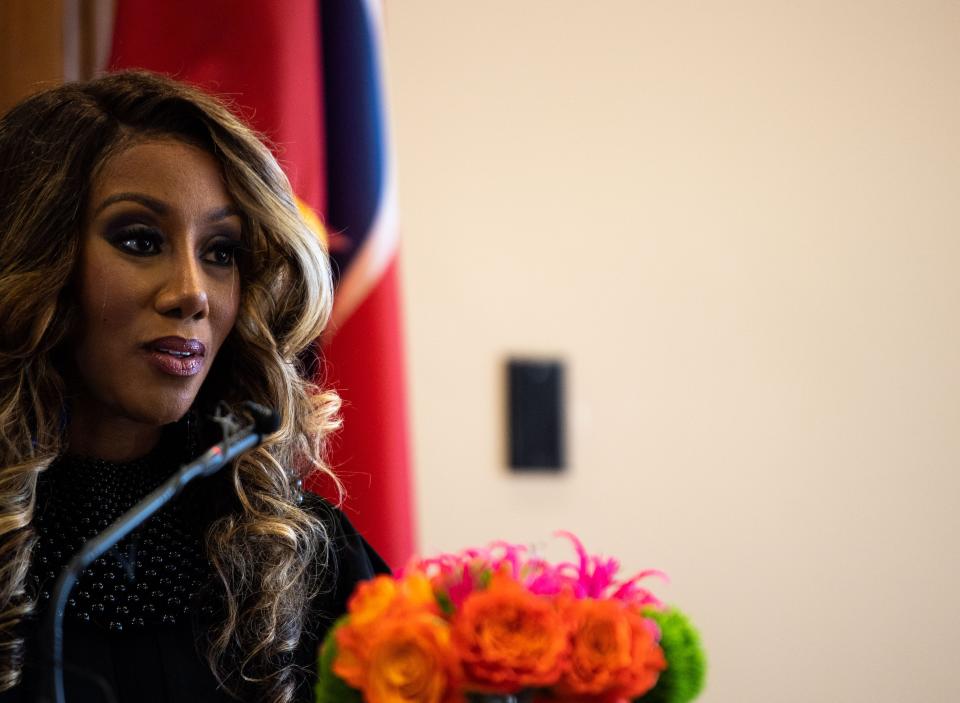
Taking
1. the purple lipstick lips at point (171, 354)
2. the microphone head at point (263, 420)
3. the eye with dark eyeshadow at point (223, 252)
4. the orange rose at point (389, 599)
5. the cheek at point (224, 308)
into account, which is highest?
the eye with dark eyeshadow at point (223, 252)

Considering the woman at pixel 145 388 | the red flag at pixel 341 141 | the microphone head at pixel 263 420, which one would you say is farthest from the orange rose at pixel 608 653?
the red flag at pixel 341 141

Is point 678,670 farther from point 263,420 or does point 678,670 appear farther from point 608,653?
point 263,420

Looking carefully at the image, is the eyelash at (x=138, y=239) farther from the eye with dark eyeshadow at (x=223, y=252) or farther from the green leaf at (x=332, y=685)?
the green leaf at (x=332, y=685)

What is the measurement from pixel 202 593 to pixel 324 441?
0.32 m

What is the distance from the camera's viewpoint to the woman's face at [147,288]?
1238mm

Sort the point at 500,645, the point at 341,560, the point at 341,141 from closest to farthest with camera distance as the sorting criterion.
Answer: the point at 500,645
the point at 341,560
the point at 341,141

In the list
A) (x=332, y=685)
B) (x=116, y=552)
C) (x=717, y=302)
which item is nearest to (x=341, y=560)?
(x=116, y=552)

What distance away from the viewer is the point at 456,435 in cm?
230

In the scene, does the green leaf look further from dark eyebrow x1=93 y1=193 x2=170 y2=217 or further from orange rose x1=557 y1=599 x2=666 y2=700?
dark eyebrow x1=93 y1=193 x2=170 y2=217

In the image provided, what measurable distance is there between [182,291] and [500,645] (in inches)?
24.3

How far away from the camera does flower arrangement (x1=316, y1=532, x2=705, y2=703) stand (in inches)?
30.6

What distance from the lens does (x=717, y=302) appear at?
2.41m

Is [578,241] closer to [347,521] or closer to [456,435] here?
[456,435]

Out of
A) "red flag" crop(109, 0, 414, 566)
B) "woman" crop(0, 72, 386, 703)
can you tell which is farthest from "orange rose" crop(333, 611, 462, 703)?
"red flag" crop(109, 0, 414, 566)
